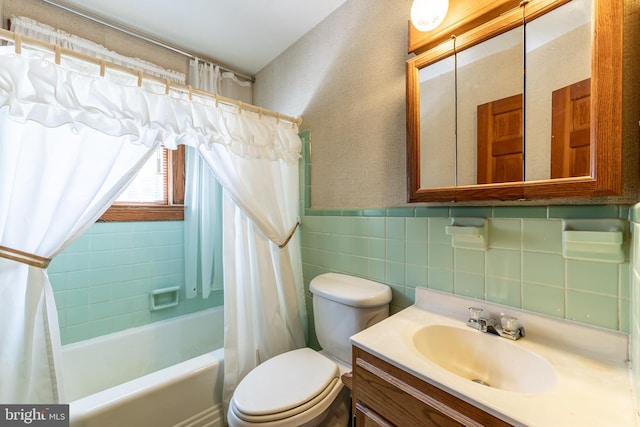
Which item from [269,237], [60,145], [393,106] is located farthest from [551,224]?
[60,145]

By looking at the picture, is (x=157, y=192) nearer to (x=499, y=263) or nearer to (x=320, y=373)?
(x=320, y=373)

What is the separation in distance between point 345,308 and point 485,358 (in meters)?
0.57

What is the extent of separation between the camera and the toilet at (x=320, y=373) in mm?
989

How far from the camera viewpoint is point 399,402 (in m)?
0.76

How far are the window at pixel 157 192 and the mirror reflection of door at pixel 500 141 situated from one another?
2.02 m

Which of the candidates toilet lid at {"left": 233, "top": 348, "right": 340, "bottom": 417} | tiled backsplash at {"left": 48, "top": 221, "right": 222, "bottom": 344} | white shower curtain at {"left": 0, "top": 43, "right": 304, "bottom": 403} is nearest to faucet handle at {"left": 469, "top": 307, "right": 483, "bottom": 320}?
toilet lid at {"left": 233, "top": 348, "right": 340, "bottom": 417}

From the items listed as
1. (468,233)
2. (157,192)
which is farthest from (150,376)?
(468,233)

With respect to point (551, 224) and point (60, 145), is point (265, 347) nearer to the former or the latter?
point (60, 145)

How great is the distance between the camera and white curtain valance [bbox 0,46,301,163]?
0.90 m

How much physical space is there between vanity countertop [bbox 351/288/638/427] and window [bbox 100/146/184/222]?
5.77 ft

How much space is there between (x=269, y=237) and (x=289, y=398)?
32.2 inches

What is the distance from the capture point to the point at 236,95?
7.36 ft

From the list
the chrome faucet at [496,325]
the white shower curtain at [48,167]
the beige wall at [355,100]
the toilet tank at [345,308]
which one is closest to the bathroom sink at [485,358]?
the chrome faucet at [496,325]

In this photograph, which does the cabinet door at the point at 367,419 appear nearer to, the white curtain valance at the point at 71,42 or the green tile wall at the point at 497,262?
the green tile wall at the point at 497,262
